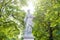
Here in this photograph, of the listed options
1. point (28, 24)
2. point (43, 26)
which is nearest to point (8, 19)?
point (28, 24)

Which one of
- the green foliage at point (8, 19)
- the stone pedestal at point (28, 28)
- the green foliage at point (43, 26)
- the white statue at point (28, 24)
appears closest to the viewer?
the stone pedestal at point (28, 28)

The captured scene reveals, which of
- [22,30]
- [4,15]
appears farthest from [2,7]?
[22,30]

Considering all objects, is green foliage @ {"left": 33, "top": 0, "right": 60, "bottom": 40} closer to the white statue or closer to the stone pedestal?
the stone pedestal

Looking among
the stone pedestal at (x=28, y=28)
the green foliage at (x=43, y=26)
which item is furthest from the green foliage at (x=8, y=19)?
the green foliage at (x=43, y=26)

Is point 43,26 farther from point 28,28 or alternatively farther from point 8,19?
point 8,19

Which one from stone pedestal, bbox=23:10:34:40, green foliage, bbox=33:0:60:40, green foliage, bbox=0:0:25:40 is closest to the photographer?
stone pedestal, bbox=23:10:34:40

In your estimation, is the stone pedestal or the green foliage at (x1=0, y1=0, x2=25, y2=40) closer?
the stone pedestal

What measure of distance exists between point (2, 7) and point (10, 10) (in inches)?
11.5

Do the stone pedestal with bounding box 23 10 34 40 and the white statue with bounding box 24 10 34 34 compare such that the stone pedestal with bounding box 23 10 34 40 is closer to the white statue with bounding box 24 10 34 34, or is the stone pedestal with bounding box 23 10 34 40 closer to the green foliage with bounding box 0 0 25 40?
the white statue with bounding box 24 10 34 34

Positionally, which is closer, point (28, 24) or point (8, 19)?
point (28, 24)

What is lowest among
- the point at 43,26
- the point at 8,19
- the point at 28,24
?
the point at 43,26

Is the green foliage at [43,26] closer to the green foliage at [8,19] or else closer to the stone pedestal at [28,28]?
the stone pedestal at [28,28]

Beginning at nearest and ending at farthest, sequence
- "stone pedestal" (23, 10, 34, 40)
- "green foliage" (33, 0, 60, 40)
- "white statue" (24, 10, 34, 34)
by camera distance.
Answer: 1. "stone pedestal" (23, 10, 34, 40)
2. "white statue" (24, 10, 34, 34)
3. "green foliage" (33, 0, 60, 40)

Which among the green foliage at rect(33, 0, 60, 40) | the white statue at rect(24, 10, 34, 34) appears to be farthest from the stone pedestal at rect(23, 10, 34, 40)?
the green foliage at rect(33, 0, 60, 40)
